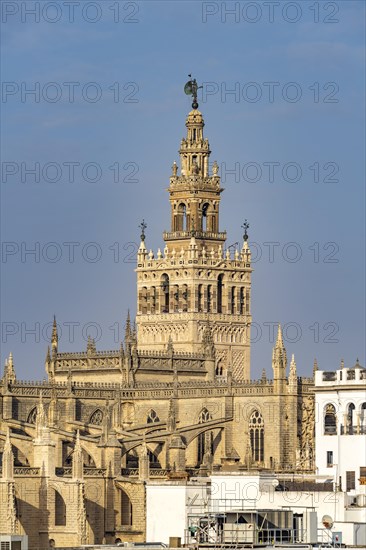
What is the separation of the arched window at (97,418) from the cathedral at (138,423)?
0.14 m

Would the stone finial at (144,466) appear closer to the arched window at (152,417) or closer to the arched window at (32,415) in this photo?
the arched window at (32,415)

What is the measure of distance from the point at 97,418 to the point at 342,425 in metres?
33.2

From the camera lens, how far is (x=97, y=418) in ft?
598

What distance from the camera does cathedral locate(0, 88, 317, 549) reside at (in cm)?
15350

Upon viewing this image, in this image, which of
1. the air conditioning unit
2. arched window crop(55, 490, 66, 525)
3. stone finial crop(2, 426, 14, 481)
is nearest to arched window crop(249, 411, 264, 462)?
arched window crop(55, 490, 66, 525)

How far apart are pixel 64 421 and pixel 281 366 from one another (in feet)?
49.0

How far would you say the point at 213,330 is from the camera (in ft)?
651

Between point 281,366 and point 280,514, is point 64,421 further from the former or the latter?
point 280,514

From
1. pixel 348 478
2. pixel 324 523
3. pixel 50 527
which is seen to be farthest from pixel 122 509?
pixel 324 523

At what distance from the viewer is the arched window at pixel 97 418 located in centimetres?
18162

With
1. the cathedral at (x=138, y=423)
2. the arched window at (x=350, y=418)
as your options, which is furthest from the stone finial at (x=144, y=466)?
the arched window at (x=350, y=418)

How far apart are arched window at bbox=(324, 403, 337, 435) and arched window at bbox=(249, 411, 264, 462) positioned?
17.1 metres

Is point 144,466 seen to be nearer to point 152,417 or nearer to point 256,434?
point 256,434

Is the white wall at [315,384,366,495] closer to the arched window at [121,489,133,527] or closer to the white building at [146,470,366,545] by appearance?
the white building at [146,470,366,545]
